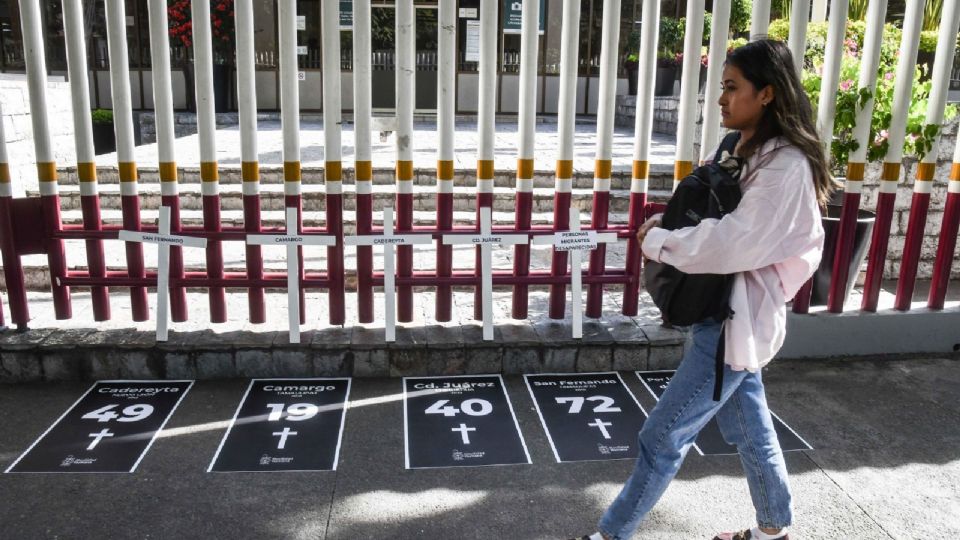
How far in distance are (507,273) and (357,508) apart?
1.93 metres

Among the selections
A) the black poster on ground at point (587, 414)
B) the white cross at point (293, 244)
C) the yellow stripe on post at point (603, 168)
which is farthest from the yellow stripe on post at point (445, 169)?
the black poster on ground at point (587, 414)

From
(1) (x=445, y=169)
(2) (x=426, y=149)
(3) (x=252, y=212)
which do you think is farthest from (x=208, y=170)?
(2) (x=426, y=149)

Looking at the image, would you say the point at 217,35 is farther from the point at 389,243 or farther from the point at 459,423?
the point at 459,423

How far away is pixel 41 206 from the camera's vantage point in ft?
14.3

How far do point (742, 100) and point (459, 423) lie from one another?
231 centimetres

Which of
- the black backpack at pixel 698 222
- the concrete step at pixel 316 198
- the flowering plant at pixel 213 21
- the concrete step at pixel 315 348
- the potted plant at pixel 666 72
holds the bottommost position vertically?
the concrete step at pixel 315 348

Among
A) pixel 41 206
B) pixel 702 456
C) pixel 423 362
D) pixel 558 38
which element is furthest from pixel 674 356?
pixel 558 38

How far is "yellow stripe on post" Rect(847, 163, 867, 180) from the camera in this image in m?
4.66

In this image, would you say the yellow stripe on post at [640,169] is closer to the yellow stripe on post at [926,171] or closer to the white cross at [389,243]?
the white cross at [389,243]

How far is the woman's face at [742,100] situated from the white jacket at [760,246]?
0.10m

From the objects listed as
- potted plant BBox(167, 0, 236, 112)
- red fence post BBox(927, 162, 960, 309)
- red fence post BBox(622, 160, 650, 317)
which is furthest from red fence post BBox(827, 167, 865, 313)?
potted plant BBox(167, 0, 236, 112)

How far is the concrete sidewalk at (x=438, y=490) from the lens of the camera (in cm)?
308

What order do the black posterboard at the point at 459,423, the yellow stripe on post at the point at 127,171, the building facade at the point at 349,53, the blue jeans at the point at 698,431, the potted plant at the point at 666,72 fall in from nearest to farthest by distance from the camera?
the blue jeans at the point at 698,431
the black posterboard at the point at 459,423
the yellow stripe on post at the point at 127,171
the potted plant at the point at 666,72
the building facade at the point at 349,53

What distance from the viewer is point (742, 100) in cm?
240
